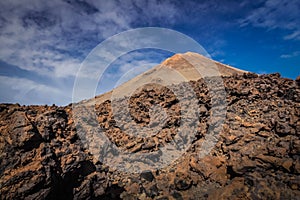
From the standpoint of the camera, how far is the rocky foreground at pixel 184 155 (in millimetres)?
8344

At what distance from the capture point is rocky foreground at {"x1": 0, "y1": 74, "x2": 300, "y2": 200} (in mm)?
8344

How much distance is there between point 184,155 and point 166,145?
56.4 inches

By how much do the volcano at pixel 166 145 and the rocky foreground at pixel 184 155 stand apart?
0.04 meters

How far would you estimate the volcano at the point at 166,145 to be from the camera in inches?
337

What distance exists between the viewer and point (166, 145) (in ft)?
42.8

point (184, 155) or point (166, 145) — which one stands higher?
point (166, 145)

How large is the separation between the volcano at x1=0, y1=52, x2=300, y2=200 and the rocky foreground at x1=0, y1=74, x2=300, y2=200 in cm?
4

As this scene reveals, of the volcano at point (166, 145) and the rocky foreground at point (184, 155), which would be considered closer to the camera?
the rocky foreground at point (184, 155)

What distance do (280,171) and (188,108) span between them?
6641 millimetres

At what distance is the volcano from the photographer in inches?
337

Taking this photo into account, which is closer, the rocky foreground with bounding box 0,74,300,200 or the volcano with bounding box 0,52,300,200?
the rocky foreground with bounding box 0,74,300,200

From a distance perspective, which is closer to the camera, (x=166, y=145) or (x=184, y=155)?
(x=184, y=155)

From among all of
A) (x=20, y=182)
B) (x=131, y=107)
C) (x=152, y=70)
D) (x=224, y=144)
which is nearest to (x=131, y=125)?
(x=131, y=107)

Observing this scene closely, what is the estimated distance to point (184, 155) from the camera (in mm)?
12195
